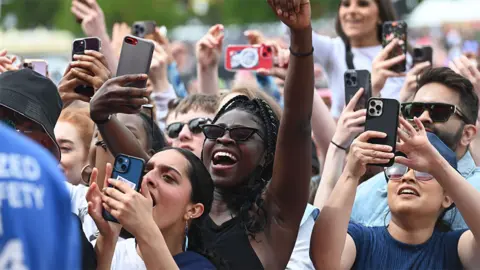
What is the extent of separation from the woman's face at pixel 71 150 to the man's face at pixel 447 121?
1798 mm

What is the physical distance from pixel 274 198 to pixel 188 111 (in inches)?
75.8

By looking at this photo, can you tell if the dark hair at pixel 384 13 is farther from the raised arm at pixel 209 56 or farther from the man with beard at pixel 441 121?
the man with beard at pixel 441 121

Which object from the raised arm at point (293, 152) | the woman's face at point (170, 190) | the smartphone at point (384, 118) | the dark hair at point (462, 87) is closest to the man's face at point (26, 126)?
the woman's face at point (170, 190)

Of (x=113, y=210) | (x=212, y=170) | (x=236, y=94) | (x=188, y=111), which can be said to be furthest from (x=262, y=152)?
(x=188, y=111)

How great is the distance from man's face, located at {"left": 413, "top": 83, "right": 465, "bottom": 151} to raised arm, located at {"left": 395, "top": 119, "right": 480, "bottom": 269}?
2.96 ft

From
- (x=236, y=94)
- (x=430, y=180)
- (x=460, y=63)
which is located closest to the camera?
(x=430, y=180)

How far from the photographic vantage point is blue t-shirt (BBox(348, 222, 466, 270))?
14.9ft

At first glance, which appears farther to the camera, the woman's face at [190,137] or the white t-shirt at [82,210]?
the woman's face at [190,137]

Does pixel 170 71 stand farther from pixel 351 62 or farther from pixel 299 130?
pixel 299 130

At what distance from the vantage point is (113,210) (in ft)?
12.0

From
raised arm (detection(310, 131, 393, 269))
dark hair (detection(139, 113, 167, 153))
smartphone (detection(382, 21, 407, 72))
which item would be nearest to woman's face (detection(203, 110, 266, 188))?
raised arm (detection(310, 131, 393, 269))

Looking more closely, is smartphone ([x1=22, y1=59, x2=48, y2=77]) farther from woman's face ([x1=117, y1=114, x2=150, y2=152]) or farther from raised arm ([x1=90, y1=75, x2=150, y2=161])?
raised arm ([x1=90, y1=75, x2=150, y2=161])

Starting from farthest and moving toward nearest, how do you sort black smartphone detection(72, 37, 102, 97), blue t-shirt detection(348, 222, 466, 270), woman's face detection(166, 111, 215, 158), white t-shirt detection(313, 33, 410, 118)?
white t-shirt detection(313, 33, 410, 118) → woman's face detection(166, 111, 215, 158) → black smartphone detection(72, 37, 102, 97) → blue t-shirt detection(348, 222, 466, 270)

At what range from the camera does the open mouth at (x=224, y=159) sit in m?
4.39
